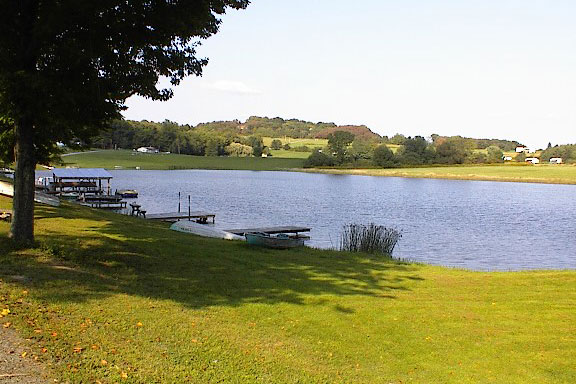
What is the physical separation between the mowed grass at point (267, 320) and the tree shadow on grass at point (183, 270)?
6 centimetres

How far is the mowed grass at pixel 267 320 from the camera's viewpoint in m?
8.19

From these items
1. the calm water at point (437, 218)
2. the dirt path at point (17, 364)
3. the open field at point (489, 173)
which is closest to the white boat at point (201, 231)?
the calm water at point (437, 218)

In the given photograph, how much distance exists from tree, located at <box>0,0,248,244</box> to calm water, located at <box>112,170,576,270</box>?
17952mm

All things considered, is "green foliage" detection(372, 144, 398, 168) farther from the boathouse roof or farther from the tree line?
→ the boathouse roof

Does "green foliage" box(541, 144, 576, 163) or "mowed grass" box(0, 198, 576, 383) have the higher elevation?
"green foliage" box(541, 144, 576, 163)

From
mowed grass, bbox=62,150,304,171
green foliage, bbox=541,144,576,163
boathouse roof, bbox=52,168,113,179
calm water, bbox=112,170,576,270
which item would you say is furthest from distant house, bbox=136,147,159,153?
green foliage, bbox=541,144,576,163

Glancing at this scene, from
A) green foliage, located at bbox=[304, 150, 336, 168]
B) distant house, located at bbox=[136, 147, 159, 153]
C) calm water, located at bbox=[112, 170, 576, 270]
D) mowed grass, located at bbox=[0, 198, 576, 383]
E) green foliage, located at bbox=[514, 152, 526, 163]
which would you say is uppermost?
green foliage, located at bbox=[514, 152, 526, 163]

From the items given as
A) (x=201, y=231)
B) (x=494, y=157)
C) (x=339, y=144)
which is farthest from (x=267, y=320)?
(x=494, y=157)

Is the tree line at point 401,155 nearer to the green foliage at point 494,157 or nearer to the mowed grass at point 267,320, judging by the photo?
the green foliage at point 494,157

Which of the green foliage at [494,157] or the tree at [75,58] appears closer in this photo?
the tree at [75,58]

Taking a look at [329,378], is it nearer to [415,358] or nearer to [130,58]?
[415,358]

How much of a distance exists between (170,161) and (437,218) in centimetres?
10852

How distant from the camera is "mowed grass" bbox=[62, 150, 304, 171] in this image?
437 feet

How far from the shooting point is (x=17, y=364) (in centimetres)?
718
